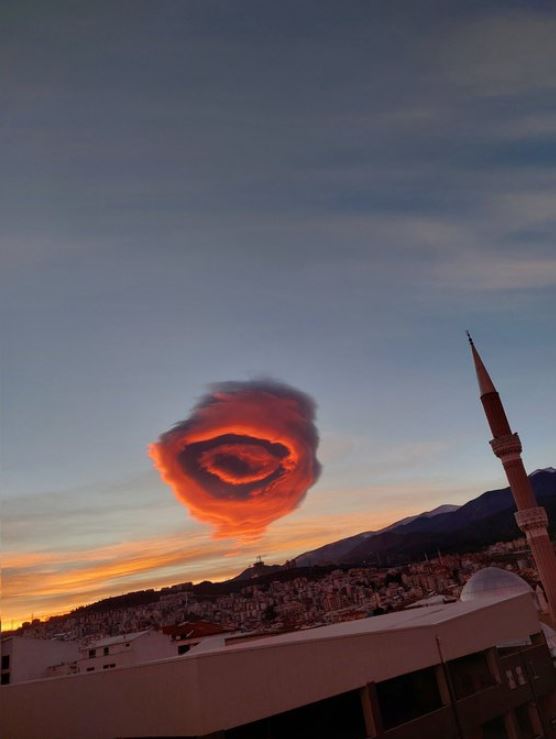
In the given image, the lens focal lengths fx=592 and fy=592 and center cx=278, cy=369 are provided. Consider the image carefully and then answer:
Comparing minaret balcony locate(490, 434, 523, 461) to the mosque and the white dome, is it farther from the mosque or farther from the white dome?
the mosque

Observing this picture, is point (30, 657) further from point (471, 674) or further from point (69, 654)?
point (471, 674)

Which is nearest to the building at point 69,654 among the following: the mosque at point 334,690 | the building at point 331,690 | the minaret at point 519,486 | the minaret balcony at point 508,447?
the building at point 331,690

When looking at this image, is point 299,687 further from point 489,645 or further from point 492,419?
point 492,419

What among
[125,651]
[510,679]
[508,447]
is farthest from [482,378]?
[125,651]

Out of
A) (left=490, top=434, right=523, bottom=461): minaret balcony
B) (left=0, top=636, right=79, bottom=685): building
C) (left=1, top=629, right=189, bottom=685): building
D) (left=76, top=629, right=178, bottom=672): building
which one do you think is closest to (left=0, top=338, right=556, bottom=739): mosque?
(left=490, top=434, right=523, bottom=461): minaret balcony

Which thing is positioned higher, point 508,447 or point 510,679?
point 508,447

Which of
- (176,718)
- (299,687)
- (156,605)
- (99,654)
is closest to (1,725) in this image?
(176,718)
